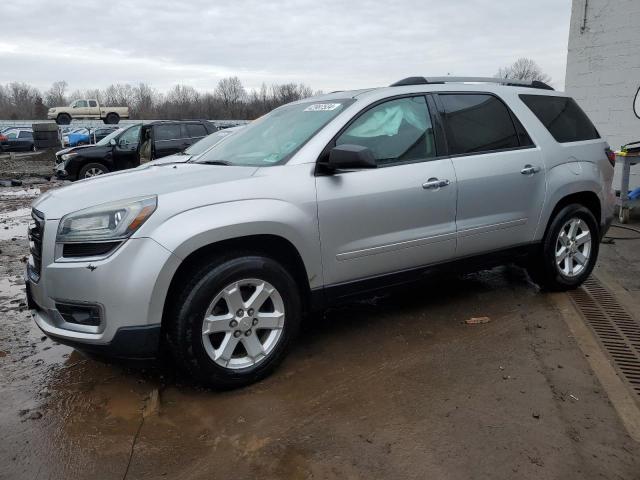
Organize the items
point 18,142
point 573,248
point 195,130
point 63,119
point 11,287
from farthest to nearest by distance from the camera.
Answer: point 63,119, point 18,142, point 195,130, point 11,287, point 573,248

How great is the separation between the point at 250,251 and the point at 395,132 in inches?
56.0

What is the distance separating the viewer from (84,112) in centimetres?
4412

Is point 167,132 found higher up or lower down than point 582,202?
higher up

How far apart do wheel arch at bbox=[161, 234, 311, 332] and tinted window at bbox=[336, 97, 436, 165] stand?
0.82 metres

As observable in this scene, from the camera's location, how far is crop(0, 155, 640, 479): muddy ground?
241 cm

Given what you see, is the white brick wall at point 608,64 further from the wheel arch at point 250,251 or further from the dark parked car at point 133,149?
the dark parked car at point 133,149

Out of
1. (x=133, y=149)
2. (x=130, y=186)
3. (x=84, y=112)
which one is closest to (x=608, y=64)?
(x=130, y=186)

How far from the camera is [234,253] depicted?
3.00 m

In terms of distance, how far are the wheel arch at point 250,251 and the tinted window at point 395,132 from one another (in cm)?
82

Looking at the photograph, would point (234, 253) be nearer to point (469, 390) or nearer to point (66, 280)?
point (66, 280)

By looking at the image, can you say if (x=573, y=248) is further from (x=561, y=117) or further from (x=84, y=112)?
(x=84, y=112)

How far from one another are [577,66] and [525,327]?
7264mm

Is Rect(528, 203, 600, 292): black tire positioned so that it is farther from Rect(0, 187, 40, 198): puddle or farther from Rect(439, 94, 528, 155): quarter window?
Rect(0, 187, 40, 198): puddle

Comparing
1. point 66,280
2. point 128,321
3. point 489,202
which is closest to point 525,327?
point 489,202
